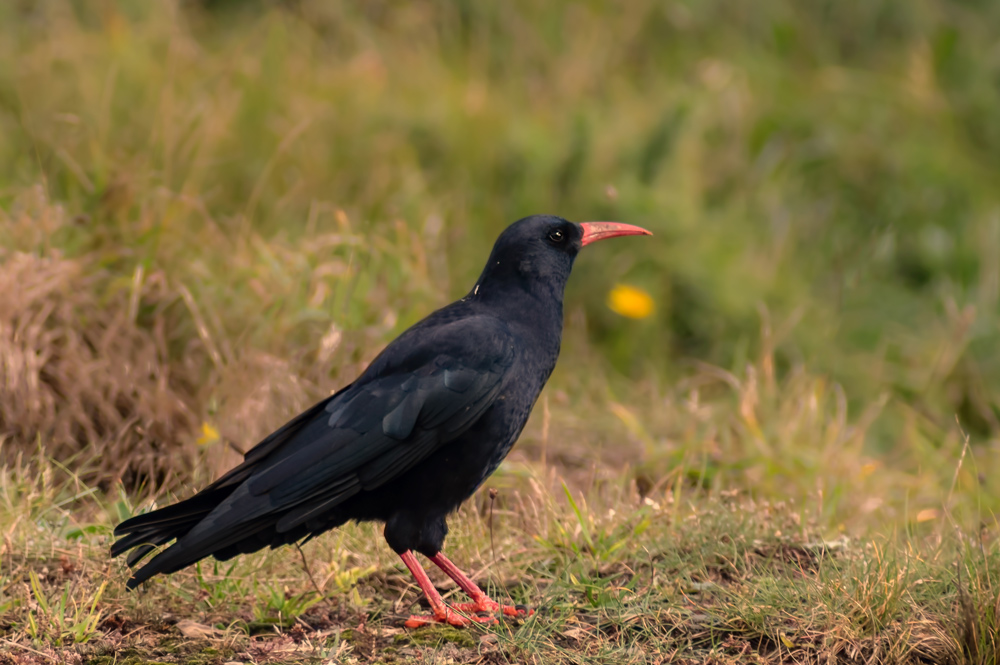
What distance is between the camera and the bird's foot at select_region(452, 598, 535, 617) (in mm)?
3197

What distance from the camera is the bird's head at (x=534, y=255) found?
363 cm

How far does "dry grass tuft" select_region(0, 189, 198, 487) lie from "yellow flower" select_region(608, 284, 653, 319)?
2528 millimetres

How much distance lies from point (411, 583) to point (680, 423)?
203 cm

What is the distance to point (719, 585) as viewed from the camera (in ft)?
10.5

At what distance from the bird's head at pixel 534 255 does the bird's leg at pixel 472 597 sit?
909mm

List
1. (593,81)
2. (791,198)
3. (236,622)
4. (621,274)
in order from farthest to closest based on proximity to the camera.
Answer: (593,81)
(791,198)
(621,274)
(236,622)

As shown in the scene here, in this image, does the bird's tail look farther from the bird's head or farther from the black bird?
the bird's head

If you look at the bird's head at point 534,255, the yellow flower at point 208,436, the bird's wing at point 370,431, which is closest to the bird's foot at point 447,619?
the bird's wing at point 370,431

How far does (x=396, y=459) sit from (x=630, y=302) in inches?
124

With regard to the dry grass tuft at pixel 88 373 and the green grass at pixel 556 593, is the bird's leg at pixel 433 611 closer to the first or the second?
the green grass at pixel 556 593

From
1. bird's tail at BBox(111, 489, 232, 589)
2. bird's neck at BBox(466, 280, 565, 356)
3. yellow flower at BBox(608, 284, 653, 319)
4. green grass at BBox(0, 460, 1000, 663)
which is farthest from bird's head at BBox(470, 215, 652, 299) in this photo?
yellow flower at BBox(608, 284, 653, 319)

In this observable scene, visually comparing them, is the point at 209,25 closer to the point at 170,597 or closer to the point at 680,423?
the point at 680,423

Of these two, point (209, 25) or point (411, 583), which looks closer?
point (411, 583)

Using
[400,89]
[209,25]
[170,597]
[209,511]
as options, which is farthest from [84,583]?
[209,25]
